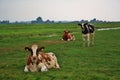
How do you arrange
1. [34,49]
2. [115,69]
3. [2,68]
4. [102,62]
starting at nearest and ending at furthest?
[34,49], [115,69], [2,68], [102,62]

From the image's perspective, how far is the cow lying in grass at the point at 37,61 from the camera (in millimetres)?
13758

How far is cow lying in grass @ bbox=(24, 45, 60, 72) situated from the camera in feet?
45.1

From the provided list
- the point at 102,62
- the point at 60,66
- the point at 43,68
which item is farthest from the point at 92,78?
the point at 102,62

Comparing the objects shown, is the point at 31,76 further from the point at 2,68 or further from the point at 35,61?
the point at 2,68

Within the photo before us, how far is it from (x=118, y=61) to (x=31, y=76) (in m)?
6.20

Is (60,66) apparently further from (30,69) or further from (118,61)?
(118,61)

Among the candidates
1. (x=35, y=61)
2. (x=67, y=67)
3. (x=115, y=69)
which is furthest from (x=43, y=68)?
(x=115, y=69)

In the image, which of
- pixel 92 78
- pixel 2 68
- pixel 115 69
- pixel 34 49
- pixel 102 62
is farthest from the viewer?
pixel 102 62

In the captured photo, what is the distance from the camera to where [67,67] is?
15766mm

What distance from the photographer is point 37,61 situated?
13930mm

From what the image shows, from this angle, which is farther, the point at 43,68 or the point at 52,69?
the point at 52,69

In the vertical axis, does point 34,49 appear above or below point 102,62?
above

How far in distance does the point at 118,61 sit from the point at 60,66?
357 centimetres

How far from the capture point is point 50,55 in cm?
1508
